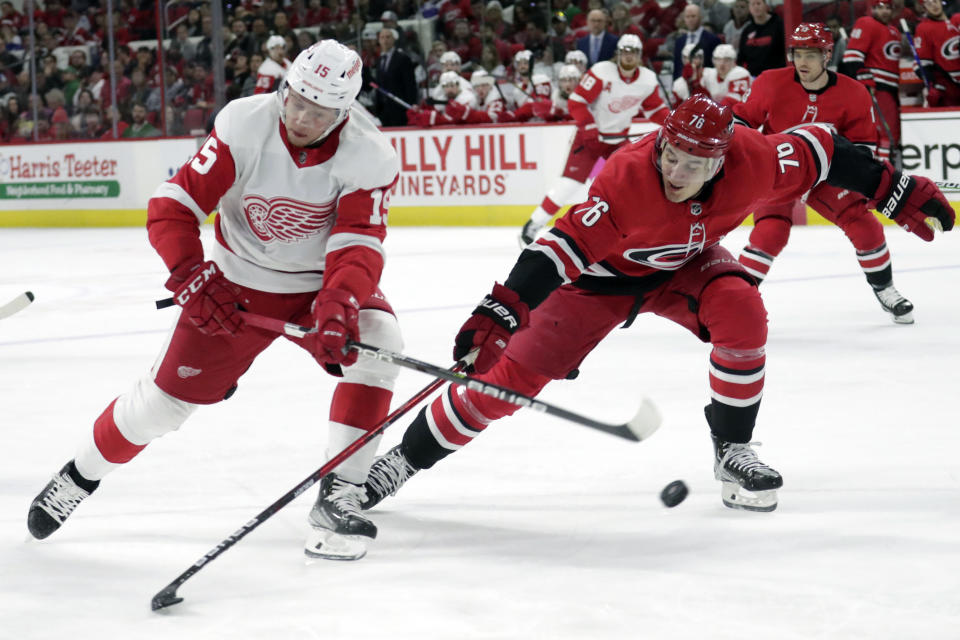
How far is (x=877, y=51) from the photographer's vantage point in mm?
9156

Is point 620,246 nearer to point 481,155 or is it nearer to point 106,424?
point 106,424

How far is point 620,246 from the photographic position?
2.82 m

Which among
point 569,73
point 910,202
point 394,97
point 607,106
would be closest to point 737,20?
point 569,73

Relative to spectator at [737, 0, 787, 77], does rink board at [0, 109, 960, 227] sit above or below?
below

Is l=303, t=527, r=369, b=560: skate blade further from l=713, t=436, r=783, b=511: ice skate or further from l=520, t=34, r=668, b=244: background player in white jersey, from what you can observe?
l=520, t=34, r=668, b=244: background player in white jersey

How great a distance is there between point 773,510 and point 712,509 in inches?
5.0

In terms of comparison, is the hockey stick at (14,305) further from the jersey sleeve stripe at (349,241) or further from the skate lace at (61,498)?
the jersey sleeve stripe at (349,241)

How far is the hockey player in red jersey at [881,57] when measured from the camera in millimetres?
9070

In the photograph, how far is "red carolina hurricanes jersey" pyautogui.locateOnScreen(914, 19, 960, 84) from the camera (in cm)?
895

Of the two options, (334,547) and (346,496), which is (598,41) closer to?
(346,496)

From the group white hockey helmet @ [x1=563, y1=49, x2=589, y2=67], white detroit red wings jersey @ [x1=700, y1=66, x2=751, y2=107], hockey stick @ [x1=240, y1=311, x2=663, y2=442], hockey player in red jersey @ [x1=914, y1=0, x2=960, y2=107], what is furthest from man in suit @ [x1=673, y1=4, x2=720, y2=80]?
hockey stick @ [x1=240, y1=311, x2=663, y2=442]

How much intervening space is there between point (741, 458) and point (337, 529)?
0.90 meters

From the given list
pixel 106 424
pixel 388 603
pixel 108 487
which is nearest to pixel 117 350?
pixel 108 487

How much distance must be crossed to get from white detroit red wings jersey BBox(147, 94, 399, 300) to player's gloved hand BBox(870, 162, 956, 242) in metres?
1.16
